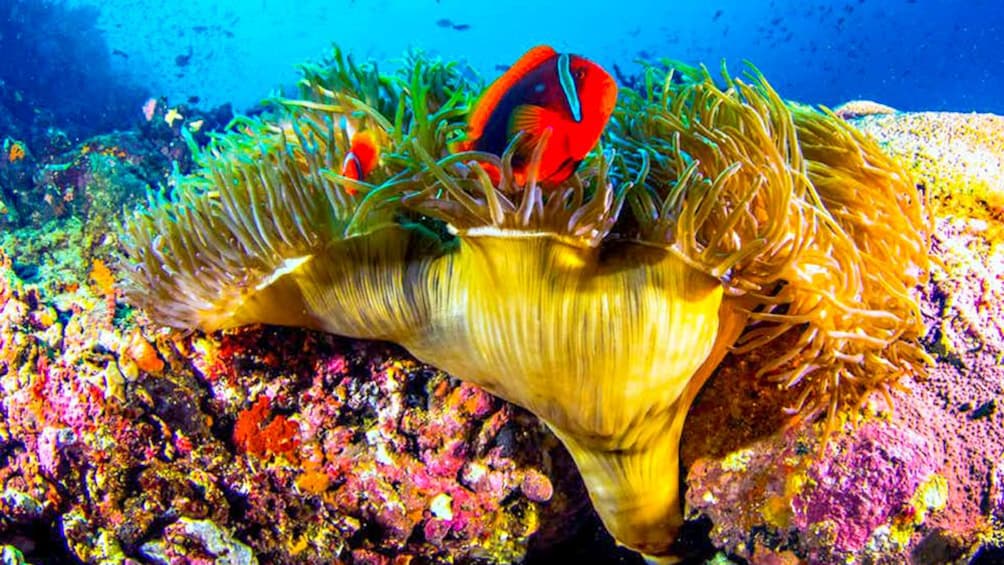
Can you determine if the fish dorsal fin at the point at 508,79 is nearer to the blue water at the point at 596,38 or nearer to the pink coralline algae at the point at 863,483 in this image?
the pink coralline algae at the point at 863,483

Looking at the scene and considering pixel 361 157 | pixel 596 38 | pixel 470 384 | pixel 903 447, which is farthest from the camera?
pixel 596 38

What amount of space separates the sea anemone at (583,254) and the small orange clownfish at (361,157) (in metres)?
0.04

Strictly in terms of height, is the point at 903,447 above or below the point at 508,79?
below

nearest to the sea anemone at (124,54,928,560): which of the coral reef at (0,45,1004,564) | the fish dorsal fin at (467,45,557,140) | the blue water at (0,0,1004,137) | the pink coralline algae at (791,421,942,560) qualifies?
the coral reef at (0,45,1004,564)

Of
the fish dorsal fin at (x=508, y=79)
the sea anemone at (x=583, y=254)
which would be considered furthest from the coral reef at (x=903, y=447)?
the fish dorsal fin at (x=508, y=79)

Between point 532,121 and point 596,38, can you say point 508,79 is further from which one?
point 596,38

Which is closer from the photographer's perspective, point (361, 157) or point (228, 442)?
point (361, 157)

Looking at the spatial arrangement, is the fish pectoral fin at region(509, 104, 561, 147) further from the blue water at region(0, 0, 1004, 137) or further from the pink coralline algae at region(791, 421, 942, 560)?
the blue water at region(0, 0, 1004, 137)

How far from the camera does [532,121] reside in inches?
53.6

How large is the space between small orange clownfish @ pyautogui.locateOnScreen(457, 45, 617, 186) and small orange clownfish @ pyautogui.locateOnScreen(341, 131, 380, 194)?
0.43m

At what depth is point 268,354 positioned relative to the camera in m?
2.11

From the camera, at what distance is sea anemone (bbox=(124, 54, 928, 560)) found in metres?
1.51

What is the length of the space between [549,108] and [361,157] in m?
0.69

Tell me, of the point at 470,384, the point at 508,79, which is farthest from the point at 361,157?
the point at 470,384
